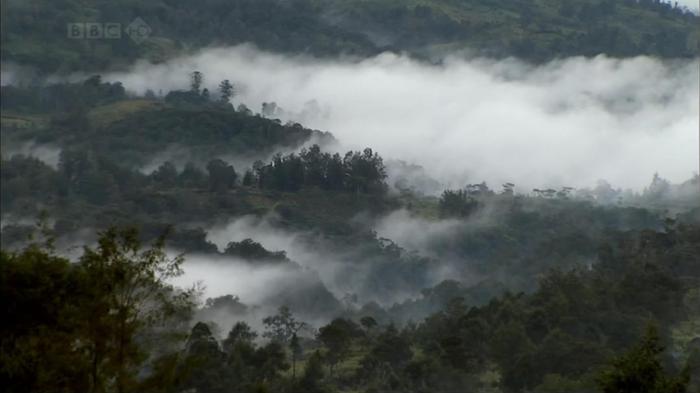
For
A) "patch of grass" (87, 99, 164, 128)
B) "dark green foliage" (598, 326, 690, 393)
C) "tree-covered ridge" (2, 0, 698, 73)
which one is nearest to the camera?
"dark green foliage" (598, 326, 690, 393)

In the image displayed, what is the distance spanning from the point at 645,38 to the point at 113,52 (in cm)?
7652

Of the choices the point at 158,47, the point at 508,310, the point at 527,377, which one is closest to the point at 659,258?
the point at 508,310

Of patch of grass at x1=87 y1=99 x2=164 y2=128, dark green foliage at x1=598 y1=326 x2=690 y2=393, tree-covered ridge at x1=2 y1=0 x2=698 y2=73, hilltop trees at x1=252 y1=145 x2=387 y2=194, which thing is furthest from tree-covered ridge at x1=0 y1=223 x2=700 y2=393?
tree-covered ridge at x1=2 y1=0 x2=698 y2=73

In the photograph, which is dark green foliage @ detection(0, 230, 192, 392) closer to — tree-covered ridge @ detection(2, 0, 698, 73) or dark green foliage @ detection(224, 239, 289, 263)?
dark green foliage @ detection(224, 239, 289, 263)

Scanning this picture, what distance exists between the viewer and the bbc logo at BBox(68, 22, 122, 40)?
355 feet

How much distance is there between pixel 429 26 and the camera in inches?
6053

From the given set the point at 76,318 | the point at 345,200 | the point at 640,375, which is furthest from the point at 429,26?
the point at 640,375

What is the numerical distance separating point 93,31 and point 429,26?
57093mm

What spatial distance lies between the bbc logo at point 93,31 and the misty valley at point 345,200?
17.8 inches

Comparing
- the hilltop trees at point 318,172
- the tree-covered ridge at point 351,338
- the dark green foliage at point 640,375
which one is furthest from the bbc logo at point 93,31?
the dark green foliage at point 640,375

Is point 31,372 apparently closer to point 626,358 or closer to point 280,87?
point 626,358

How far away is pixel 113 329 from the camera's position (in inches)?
606

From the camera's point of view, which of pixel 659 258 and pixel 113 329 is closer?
pixel 113 329

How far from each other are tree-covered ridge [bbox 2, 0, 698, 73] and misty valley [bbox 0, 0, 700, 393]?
43 centimetres
